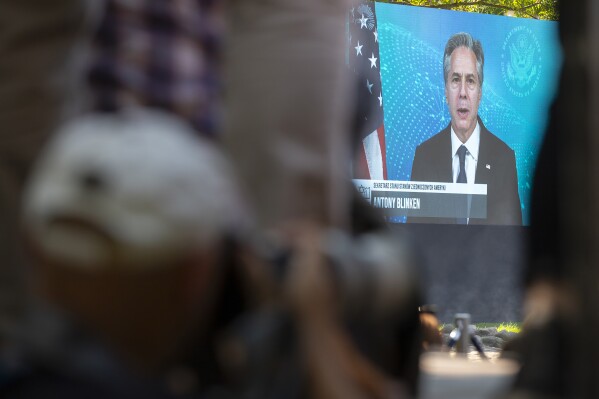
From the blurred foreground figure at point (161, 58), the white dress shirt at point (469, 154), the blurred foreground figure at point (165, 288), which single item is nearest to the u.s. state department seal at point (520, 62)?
the white dress shirt at point (469, 154)

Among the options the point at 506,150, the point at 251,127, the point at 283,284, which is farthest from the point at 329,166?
the point at 506,150

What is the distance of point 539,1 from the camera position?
11.5 meters

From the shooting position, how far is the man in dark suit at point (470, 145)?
29.1 ft

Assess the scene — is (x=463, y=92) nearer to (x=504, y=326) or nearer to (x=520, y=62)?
(x=520, y=62)

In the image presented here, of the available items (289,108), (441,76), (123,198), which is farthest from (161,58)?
(441,76)

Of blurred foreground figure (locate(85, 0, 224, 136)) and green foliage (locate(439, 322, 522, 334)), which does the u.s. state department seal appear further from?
blurred foreground figure (locate(85, 0, 224, 136))

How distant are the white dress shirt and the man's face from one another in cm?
4

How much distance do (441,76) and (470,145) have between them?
0.68 metres

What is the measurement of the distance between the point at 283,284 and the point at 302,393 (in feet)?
0.22

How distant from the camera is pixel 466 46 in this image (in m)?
9.04

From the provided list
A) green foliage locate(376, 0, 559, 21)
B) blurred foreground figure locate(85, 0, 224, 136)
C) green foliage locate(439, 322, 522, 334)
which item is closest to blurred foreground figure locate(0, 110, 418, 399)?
blurred foreground figure locate(85, 0, 224, 136)

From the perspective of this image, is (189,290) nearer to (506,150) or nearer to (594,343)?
(594,343)

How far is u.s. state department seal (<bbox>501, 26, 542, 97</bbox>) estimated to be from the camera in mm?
9102

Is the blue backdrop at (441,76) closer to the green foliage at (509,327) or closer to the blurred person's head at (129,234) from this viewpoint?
the green foliage at (509,327)
